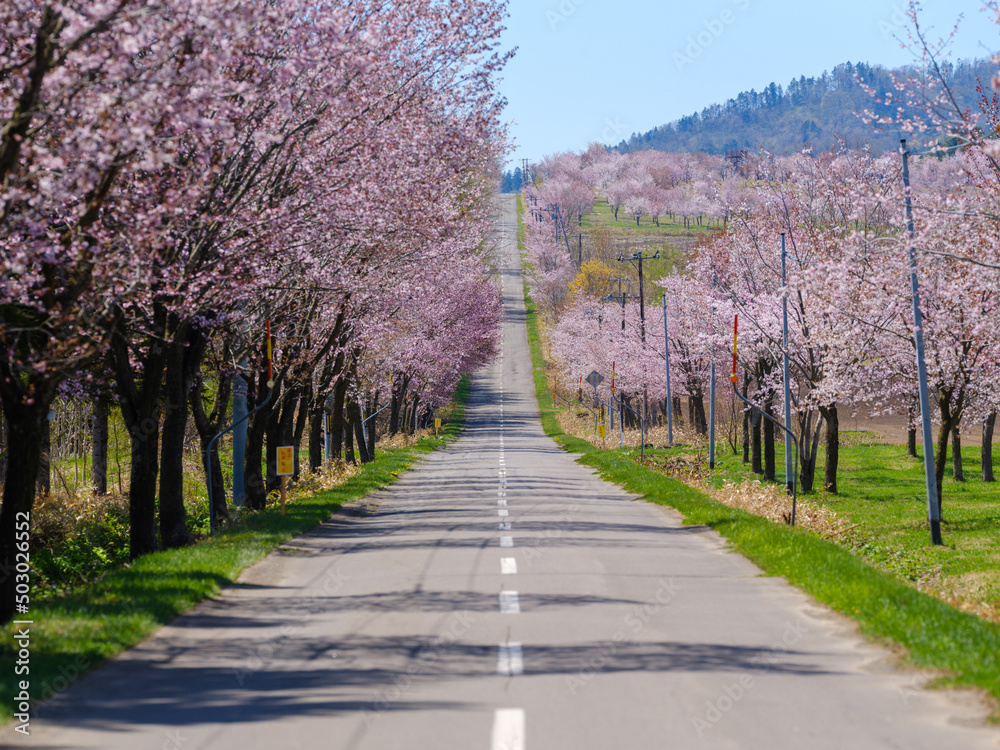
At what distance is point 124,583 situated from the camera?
1155 centimetres

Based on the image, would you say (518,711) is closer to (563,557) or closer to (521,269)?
(563,557)

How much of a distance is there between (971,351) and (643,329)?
38.2m

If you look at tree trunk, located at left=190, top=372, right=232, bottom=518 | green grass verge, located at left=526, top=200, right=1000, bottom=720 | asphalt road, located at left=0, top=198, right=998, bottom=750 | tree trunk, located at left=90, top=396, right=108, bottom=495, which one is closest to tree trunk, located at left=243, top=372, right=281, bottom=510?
tree trunk, located at left=190, top=372, right=232, bottom=518

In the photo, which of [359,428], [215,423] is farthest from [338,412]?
[215,423]

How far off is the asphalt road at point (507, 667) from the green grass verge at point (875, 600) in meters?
0.26

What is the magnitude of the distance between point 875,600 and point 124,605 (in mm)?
7025

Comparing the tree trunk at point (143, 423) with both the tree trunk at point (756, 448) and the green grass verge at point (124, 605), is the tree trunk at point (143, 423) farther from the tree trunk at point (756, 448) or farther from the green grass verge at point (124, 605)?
the tree trunk at point (756, 448)

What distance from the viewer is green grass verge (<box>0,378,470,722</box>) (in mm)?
7651

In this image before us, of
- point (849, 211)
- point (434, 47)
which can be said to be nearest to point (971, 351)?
point (849, 211)

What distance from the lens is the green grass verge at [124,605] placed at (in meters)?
7.65

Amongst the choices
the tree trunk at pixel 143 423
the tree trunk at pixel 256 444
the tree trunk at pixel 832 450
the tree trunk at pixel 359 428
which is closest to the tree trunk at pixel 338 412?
the tree trunk at pixel 359 428

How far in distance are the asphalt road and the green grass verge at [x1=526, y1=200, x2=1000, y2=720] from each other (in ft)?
0.84

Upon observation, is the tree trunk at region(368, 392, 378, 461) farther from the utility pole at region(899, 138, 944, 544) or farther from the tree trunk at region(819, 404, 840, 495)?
the utility pole at region(899, 138, 944, 544)

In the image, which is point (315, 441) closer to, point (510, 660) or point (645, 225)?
point (510, 660)
